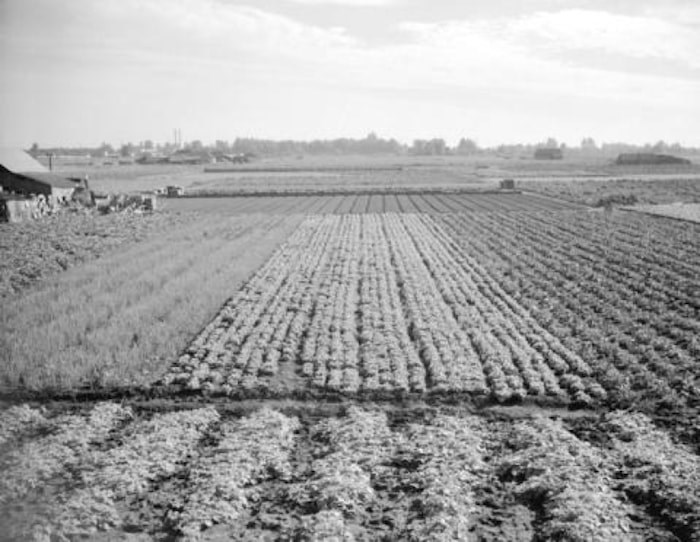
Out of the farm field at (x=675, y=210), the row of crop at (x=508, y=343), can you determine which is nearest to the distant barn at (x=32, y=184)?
the row of crop at (x=508, y=343)

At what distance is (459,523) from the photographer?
839cm

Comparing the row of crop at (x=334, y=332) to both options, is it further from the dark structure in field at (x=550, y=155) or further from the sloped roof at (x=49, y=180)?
the dark structure in field at (x=550, y=155)

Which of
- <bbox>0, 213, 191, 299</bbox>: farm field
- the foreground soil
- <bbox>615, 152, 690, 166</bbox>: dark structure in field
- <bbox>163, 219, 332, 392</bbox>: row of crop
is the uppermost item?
<bbox>615, 152, 690, 166</bbox>: dark structure in field

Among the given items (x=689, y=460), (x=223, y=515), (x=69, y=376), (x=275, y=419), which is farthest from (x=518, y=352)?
(x=69, y=376)

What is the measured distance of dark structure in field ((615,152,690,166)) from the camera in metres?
119

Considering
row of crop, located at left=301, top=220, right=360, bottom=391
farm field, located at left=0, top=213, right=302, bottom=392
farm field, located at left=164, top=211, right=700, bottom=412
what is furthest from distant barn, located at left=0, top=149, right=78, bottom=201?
row of crop, located at left=301, top=220, right=360, bottom=391

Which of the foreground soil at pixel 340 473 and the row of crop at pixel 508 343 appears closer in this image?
the foreground soil at pixel 340 473

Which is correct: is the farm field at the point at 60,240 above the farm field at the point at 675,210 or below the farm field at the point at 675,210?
below

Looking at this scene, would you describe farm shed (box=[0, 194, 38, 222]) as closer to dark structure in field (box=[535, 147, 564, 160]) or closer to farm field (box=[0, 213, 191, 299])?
farm field (box=[0, 213, 191, 299])

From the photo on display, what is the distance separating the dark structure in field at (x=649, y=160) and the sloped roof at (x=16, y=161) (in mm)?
101066

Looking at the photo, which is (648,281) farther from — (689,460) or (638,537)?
(638,537)

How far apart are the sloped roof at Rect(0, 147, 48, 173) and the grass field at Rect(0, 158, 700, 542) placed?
26996mm

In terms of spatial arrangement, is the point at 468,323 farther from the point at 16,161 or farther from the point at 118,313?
the point at 16,161

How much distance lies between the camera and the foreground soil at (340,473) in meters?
8.43
